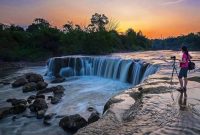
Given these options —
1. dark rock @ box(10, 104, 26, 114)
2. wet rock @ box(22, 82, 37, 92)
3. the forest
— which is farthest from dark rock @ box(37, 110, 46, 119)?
the forest

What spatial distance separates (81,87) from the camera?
976 inches

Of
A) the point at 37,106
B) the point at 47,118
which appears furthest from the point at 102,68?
the point at 47,118

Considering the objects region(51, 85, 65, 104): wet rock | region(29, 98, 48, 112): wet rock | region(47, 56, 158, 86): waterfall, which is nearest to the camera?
region(29, 98, 48, 112): wet rock

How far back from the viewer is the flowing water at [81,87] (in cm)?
1427

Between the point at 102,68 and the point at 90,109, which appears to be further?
the point at 102,68

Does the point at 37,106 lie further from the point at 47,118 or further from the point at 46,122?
the point at 46,122

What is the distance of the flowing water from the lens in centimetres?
1427

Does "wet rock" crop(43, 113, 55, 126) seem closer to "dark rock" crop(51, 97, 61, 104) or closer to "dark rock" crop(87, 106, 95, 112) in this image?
"dark rock" crop(87, 106, 95, 112)

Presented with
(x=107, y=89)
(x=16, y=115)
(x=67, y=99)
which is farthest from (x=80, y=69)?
(x=16, y=115)

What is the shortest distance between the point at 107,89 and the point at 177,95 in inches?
482

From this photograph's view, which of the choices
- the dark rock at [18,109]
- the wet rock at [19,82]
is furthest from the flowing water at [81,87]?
the wet rock at [19,82]

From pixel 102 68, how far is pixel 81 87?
24.3 ft

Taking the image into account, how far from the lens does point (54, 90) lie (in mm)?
22312

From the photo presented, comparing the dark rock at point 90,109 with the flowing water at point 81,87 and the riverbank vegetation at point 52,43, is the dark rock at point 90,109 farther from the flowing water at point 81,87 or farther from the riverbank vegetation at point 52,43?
the riverbank vegetation at point 52,43
